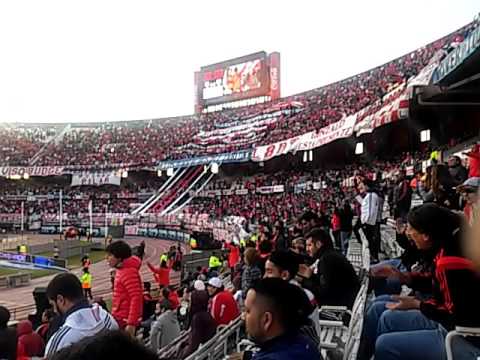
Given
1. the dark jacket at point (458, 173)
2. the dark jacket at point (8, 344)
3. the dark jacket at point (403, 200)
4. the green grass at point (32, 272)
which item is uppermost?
the dark jacket at point (458, 173)

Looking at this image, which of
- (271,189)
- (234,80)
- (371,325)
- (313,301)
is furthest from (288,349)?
(234,80)

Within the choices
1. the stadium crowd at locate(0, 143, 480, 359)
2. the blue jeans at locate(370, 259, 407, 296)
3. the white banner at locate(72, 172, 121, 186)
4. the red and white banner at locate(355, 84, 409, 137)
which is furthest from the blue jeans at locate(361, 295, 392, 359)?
the white banner at locate(72, 172, 121, 186)

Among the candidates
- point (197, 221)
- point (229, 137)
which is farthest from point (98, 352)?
point (229, 137)

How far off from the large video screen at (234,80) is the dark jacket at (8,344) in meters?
52.8

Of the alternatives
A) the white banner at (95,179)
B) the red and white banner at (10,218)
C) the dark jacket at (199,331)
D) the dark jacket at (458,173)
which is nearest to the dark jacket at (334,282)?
the dark jacket at (199,331)

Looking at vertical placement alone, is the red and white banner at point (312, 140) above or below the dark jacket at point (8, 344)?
above

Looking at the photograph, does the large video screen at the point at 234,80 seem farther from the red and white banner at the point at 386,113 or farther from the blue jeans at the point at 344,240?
the blue jeans at the point at 344,240

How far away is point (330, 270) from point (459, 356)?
8.65 feet

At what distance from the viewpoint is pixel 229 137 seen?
165 feet

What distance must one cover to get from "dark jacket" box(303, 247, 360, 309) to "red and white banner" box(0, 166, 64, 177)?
55.9 metres

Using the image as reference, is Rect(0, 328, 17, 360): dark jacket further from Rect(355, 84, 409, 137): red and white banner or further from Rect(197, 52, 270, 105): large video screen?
Rect(197, 52, 270, 105): large video screen

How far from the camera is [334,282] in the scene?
5449 millimetres

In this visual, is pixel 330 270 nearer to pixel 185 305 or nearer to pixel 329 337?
pixel 329 337

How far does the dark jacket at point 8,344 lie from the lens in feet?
17.6
